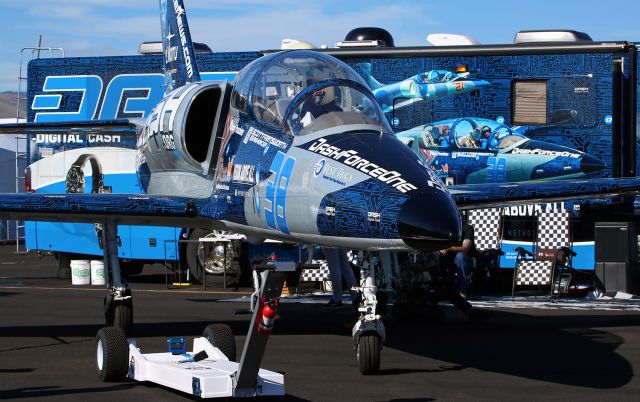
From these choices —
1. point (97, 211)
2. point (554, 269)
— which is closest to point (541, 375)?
point (97, 211)

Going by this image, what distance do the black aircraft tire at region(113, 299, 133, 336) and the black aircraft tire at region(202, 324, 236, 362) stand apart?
12.6 feet

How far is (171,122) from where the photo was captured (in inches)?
595

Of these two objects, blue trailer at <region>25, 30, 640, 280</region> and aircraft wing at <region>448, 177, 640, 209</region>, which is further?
blue trailer at <region>25, 30, 640, 280</region>

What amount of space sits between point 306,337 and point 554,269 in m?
7.08

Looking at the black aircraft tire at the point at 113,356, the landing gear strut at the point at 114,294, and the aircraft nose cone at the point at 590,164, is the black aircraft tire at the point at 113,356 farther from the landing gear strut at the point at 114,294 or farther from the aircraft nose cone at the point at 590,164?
the aircraft nose cone at the point at 590,164

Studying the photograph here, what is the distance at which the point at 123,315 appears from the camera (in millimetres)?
14195

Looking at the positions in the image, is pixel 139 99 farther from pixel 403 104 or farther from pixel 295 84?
pixel 295 84

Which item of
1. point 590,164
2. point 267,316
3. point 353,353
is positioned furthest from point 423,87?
point 267,316

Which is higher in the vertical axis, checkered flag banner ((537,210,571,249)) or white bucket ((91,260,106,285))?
checkered flag banner ((537,210,571,249))

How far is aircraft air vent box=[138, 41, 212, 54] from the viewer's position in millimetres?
24297

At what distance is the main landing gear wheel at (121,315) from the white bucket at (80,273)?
32.1 ft

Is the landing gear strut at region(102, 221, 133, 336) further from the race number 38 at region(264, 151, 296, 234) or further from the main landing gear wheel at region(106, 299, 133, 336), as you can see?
the race number 38 at region(264, 151, 296, 234)

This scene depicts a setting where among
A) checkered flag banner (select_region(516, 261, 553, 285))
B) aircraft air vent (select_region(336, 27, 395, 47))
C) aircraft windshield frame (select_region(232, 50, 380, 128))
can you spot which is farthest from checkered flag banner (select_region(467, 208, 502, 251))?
aircraft windshield frame (select_region(232, 50, 380, 128))

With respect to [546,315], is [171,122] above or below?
above
